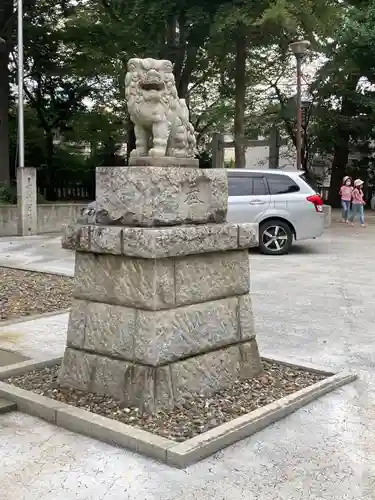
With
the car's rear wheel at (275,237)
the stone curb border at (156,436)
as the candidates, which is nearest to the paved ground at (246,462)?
the stone curb border at (156,436)

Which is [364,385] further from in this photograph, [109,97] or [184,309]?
[109,97]

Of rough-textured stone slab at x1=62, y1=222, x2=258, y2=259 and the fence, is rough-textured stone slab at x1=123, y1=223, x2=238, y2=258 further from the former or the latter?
the fence

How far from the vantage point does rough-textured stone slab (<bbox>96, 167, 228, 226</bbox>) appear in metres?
4.37

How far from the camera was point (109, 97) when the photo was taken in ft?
86.4

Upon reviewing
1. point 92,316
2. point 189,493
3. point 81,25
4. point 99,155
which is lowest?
point 189,493

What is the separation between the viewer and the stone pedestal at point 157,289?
432 centimetres

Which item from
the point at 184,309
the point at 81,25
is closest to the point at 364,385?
the point at 184,309

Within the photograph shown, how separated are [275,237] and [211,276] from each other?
8.71 metres

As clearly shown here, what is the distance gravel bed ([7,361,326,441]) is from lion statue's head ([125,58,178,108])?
7.27 ft

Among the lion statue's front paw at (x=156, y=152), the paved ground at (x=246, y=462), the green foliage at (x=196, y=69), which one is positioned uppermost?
the green foliage at (x=196, y=69)

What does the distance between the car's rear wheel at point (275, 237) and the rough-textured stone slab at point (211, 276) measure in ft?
27.4

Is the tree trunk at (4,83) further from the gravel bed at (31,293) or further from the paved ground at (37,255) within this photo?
the gravel bed at (31,293)

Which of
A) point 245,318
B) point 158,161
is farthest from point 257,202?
point 158,161

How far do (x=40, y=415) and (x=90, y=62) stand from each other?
19343mm
